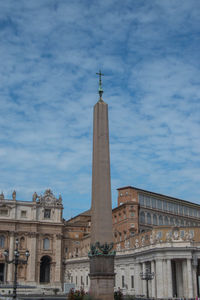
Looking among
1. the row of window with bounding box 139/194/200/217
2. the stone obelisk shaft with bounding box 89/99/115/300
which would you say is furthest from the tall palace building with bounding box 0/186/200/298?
the stone obelisk shaft with bounding box 89/99/115/300

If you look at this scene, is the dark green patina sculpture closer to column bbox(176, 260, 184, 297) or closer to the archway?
column bbox(176, 260, 184, 297)

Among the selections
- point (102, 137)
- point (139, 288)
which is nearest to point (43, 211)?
point (139, 288)

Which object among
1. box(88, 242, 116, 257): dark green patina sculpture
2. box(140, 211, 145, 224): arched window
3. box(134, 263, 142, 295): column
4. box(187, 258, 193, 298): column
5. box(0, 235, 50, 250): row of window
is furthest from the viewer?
box(0, 235, 50, 250): row of window

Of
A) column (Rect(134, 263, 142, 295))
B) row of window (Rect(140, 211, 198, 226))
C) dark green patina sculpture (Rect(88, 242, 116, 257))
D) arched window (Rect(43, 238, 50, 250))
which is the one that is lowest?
column (Rect(134, 263, 142, 295))

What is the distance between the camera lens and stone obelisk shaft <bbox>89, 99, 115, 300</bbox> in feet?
64.6

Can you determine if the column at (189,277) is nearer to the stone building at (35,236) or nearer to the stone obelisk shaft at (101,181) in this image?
the stone obelisk shaft at (101,181)

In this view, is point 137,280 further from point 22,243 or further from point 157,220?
point 22,243

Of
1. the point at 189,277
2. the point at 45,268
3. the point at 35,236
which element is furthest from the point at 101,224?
the point at 45,268

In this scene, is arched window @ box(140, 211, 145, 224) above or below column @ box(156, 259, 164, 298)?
above

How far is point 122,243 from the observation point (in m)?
59.3

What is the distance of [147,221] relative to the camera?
212 feet

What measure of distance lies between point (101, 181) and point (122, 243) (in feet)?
134

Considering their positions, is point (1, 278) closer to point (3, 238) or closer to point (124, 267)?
point (3, 238)

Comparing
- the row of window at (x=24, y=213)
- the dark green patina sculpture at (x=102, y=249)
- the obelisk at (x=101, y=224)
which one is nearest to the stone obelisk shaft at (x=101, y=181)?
the obelisk at (x=101, y=224)
